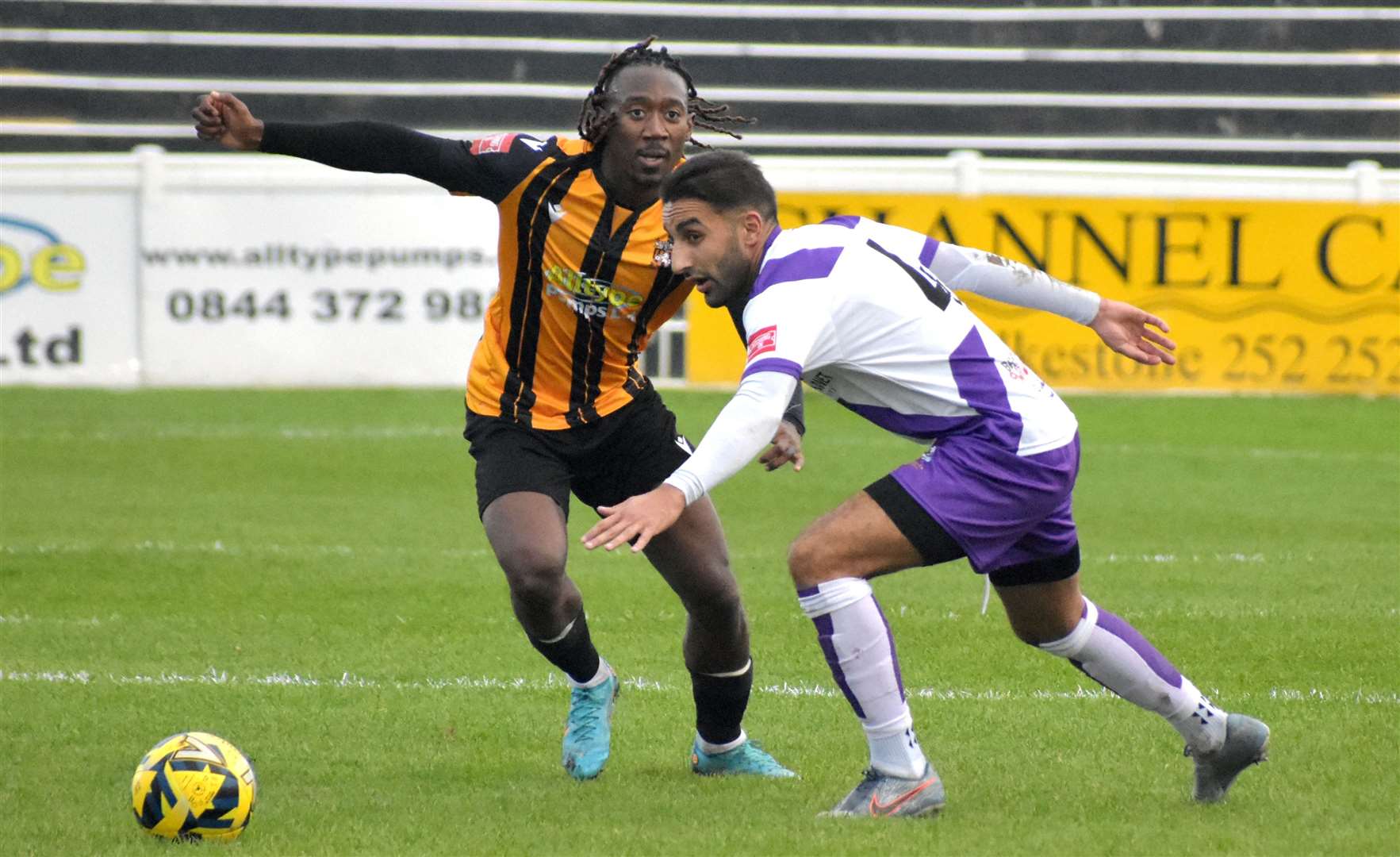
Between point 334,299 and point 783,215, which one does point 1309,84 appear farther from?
point 334,299

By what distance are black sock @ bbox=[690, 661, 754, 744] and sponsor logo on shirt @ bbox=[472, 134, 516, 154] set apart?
1.72 metres

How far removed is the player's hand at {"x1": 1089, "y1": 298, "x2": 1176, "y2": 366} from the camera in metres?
5.49

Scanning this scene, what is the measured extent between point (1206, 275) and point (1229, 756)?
44.2ft

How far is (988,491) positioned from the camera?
4.91m

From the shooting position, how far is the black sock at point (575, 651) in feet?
19.1

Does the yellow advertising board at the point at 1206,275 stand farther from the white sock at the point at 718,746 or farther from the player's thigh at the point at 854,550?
the player's thigh at the point at 854,550

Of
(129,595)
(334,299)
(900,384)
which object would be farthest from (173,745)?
(334,299)

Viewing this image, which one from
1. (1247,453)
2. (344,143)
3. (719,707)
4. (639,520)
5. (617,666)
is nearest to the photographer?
(639,520)

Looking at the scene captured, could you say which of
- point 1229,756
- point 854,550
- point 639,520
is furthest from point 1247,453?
point 639,520

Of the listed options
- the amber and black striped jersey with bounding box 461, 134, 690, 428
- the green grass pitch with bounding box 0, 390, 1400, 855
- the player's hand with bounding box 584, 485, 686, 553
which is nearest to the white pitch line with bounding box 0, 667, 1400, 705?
the green grass pitch with bounding box 0, 390, 1400, 855

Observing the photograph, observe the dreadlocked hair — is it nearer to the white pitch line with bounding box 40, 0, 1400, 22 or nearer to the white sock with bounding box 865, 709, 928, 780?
the white sock with bounding box 865, 709, 928, 780

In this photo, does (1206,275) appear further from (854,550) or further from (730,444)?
(730,444)

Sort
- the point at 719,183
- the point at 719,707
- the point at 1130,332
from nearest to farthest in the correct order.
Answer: the point at 719,183, the point at 1130,332, the point at 719,707

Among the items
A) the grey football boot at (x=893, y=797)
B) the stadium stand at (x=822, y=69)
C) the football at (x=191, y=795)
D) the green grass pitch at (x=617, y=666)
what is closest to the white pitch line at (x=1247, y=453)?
the green grass pitch at (x=617, y=666)
